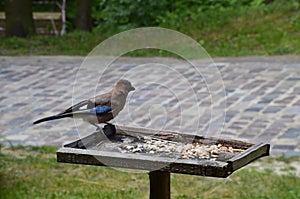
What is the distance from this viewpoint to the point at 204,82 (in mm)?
10148

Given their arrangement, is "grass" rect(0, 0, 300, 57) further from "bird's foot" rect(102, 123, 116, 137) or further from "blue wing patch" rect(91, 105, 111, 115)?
"blue wing patch" rect(91, 105, 111, 115)

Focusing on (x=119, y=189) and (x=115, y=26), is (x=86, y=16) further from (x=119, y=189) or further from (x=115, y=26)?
(x=119, y=189)

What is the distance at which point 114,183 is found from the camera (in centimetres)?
582

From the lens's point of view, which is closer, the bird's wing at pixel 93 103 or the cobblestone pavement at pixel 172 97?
the bird's wing at pixel 93 103

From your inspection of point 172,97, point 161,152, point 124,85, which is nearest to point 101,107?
point 124,85

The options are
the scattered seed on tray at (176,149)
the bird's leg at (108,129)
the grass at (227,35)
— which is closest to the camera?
the scattered seed on tray at (176,149)

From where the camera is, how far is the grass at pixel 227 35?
1212 cm

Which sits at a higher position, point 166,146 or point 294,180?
point 166,146

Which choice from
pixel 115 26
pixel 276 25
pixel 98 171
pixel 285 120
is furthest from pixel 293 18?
pixel 98 171

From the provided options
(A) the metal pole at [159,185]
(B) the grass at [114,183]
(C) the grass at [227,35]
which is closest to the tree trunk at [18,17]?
(C) the grass at [227,35]

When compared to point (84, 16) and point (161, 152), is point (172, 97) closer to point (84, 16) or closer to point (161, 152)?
point (161, 152)

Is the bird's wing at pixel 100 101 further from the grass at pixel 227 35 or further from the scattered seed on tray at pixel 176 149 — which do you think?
the grass at pixel 227 35

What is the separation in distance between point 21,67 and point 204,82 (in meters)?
3.24

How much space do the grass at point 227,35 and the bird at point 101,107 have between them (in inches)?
324
